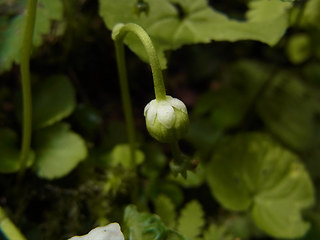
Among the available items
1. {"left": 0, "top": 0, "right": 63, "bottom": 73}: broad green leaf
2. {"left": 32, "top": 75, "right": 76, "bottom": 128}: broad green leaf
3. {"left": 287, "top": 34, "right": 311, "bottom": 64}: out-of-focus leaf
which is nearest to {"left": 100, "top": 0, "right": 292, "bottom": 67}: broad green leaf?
{"left": 0, "top": 0, "right": 63, "bottom": 73}: broad green leaf

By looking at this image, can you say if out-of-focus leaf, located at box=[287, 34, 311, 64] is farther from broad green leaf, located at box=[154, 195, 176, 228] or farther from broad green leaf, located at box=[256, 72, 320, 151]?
broad green leaf, located at box=[154, 195, 176, 228]

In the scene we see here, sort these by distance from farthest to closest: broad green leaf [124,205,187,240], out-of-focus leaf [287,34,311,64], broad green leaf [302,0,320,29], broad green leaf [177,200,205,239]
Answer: out-of-focus leaf [287,34,311,64] → broad green leaf [302,0,320,29] → broad green leaf [177,200,205,239] → broad green leaf [124,205,187,240]

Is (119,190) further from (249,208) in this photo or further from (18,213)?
(249,208)

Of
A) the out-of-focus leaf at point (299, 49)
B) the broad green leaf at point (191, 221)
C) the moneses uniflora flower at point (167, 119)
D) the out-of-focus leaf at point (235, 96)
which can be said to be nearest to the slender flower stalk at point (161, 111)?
the moneses uniflora flower at point (167, 119)

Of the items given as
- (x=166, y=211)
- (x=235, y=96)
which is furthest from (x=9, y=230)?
(x=235, y=96)

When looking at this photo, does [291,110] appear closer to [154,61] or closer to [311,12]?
[311,12]
